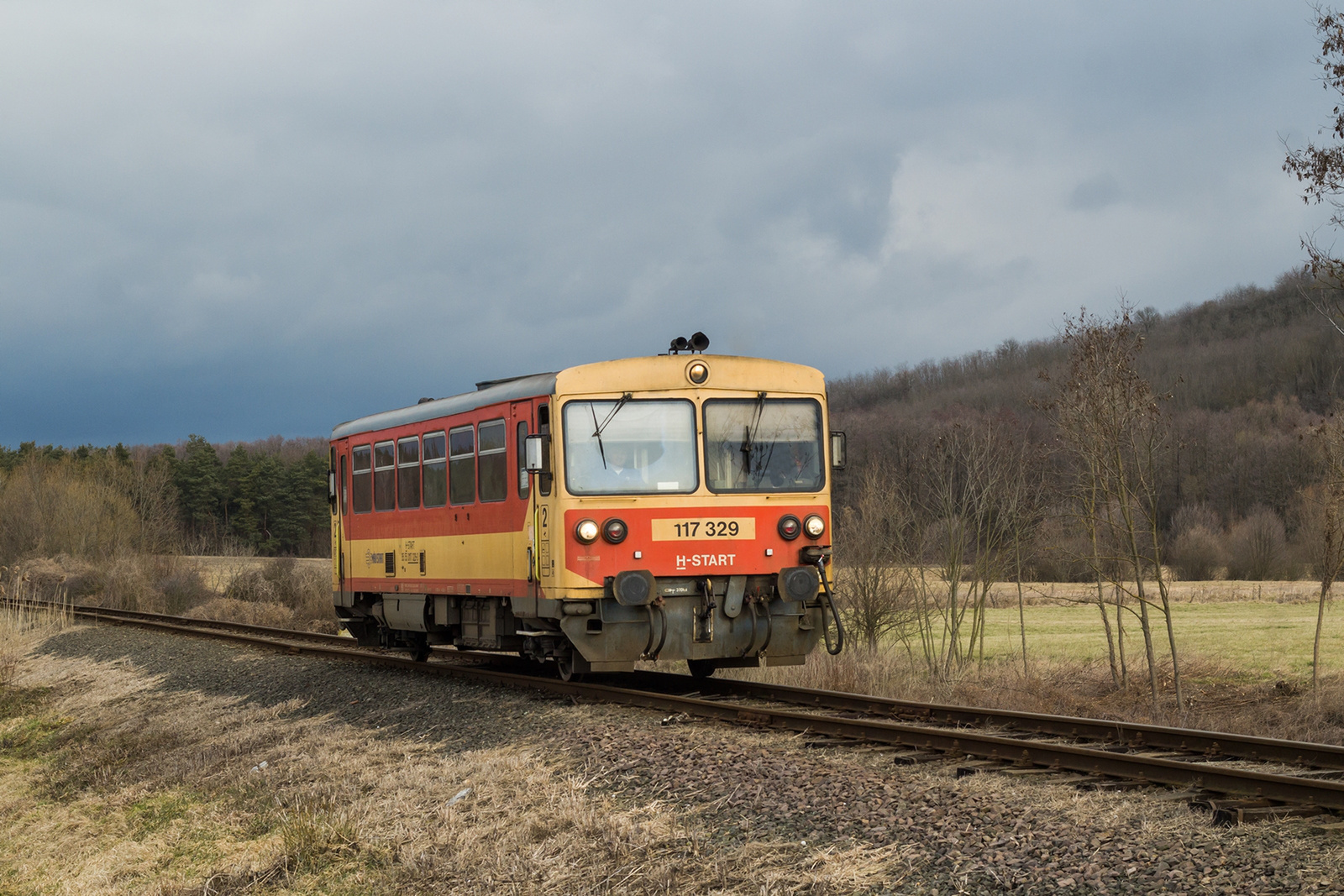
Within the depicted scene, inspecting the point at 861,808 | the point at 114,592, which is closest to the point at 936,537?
the point at 861,808

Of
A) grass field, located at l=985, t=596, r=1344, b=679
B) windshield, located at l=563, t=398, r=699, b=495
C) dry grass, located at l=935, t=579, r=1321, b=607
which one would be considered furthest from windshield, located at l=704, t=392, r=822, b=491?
dry grass, located at l=935, t=579, r=1321, b=607

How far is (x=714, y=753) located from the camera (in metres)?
8.84

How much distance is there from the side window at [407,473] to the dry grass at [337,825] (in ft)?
9.11

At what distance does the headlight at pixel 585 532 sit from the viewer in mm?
11305

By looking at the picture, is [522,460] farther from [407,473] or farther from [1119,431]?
[1119,431]

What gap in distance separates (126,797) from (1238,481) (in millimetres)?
85657

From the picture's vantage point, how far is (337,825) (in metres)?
8.66

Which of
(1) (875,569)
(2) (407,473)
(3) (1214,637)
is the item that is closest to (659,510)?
(2) (407,473)

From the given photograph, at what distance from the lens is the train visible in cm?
1140

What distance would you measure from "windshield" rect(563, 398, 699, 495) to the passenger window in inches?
28.2

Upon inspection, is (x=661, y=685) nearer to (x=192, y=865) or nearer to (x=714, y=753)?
(x=714, y=753)

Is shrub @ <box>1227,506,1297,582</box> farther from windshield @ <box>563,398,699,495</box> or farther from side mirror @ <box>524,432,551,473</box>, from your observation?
side mirror @ <box>524,432,551,473</box>

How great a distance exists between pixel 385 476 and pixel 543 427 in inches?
190

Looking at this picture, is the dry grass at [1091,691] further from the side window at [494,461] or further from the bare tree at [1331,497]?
the side window at [494,461]
